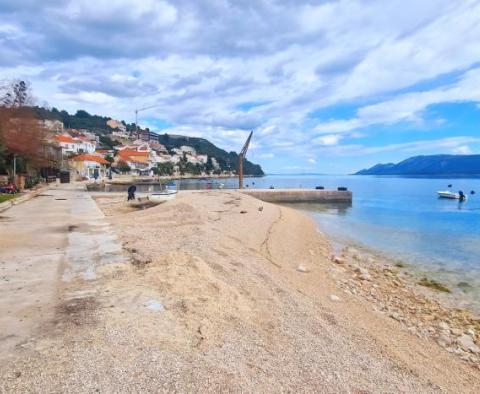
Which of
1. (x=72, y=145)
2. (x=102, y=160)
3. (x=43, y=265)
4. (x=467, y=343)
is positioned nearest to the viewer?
(x=467, y=343)

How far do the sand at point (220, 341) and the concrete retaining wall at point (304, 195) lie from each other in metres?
34.3

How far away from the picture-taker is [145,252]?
30.4 feet

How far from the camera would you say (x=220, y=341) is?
180 inches

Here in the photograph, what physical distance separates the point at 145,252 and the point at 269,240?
714 centimetres

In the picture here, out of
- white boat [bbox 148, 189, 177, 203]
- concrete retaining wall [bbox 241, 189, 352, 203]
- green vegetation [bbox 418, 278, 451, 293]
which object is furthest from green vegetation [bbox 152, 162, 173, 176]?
green vegetation [bbox 418, 278, 451, 293]

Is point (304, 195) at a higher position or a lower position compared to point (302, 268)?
higher

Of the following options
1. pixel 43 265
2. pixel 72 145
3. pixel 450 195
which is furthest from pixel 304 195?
pixel 72 145

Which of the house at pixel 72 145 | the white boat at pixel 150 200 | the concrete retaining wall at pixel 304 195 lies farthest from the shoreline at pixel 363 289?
the house at pixel 72 145

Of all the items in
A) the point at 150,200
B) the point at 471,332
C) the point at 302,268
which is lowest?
the point at 471,332

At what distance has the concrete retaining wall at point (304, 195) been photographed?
43.2 metres

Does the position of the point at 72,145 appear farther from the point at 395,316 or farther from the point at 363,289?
the point at 395,316

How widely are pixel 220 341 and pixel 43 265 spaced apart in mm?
5375

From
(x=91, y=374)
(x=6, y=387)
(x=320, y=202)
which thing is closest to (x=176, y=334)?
(x=91, y=374)

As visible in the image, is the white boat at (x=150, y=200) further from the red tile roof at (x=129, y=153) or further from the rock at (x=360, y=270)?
the red tile roof at (x=129, y=153)
